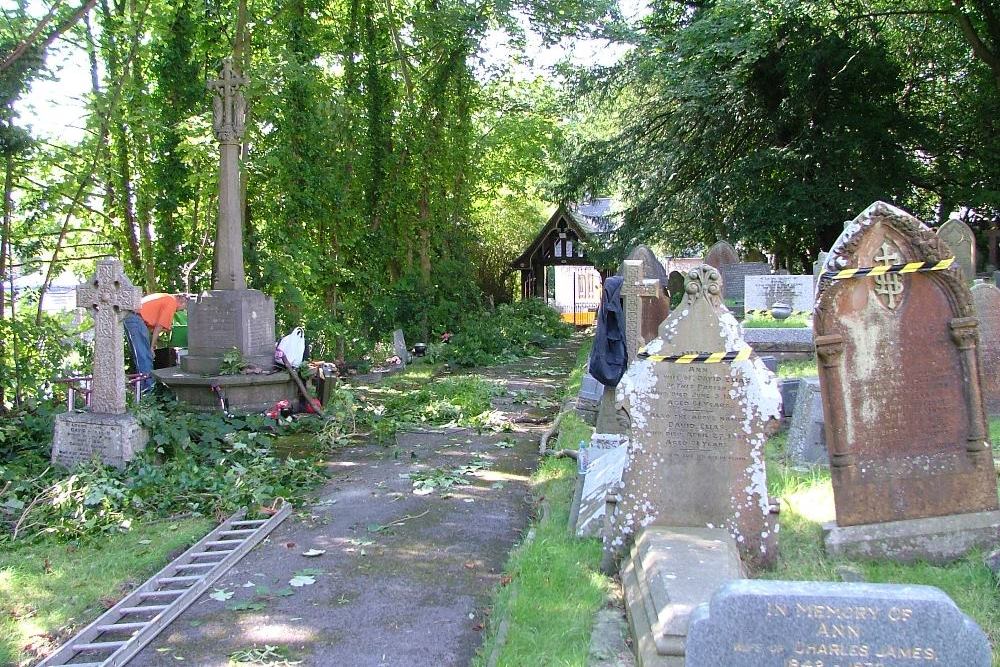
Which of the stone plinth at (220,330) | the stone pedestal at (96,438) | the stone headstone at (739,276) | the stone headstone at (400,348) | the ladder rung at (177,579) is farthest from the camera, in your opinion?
the stone headstone at (739,276)

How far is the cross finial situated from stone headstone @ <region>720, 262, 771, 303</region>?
1128cm

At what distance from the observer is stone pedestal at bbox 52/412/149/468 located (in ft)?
26.8

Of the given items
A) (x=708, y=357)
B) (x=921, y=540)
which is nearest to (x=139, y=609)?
(x=708, y=357)

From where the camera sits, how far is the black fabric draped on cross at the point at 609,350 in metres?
8.19

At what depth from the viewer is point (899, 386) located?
5.49 m

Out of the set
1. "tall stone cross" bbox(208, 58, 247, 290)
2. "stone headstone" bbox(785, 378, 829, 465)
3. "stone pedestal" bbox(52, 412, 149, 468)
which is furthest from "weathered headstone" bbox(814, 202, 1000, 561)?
"tall stone cross" bbox(208, 58, 247, 290)

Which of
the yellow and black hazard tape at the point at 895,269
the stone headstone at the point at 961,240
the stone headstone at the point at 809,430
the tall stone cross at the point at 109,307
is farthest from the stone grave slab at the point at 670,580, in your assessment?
the stone headstone at the point at 961,240

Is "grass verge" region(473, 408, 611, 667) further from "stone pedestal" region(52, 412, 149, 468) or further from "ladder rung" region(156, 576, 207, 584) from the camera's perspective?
"stone pedestal" region(52, 412, 149, 468)

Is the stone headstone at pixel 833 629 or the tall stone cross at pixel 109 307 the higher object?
the tall stone cross at pixel 109 307

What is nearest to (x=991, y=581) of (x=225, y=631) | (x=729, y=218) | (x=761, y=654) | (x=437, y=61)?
(x=761, y=654)

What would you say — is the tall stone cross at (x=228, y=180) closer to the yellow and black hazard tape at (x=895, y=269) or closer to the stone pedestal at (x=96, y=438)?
the stone pedestal at (x=96, y=438)

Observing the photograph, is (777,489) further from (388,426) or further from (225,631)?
(388,426)

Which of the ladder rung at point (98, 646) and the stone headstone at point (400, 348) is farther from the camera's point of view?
the stone headstone at point (400, 348)

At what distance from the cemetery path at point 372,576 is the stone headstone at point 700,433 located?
1.32 metres
